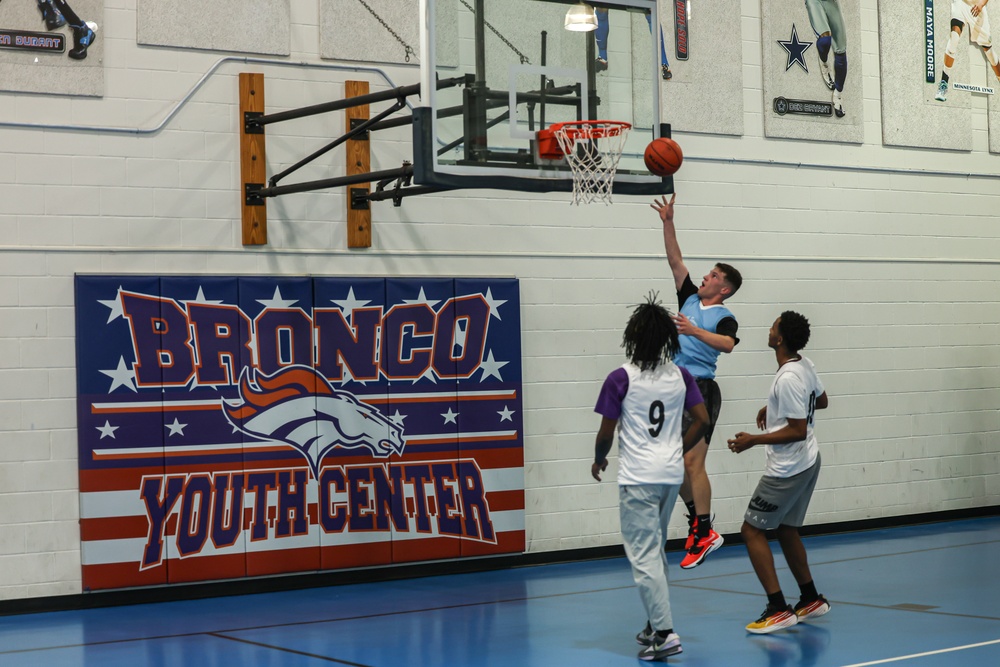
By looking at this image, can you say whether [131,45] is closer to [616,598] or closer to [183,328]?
[183,328]

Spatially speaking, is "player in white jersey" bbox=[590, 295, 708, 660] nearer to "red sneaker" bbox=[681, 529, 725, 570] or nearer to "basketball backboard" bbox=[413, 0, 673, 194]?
"red sneaker" bbox=[681, 529, 725, 570]

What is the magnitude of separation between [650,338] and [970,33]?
8389mm

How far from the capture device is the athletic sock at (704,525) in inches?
305

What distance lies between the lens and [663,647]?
6391 millimetres

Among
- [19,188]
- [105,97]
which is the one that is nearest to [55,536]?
[19,188]

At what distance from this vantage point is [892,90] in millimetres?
12188

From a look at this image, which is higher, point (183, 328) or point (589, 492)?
point (183, 328)

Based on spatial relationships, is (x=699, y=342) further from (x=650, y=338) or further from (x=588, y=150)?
(x=650, y=338)

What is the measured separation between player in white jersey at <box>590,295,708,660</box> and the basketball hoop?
6.42 ft

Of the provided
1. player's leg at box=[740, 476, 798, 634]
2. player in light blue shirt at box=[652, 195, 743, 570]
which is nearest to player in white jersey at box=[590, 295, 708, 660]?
player's leg at box=[740, 476, 798, 634]

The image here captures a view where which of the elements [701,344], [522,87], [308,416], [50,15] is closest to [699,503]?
[701,344]

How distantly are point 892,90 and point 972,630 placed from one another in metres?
6.84

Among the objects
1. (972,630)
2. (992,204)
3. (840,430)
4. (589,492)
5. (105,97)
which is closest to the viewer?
(972,630)

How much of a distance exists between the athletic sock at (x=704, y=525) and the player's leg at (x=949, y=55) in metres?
6.83
